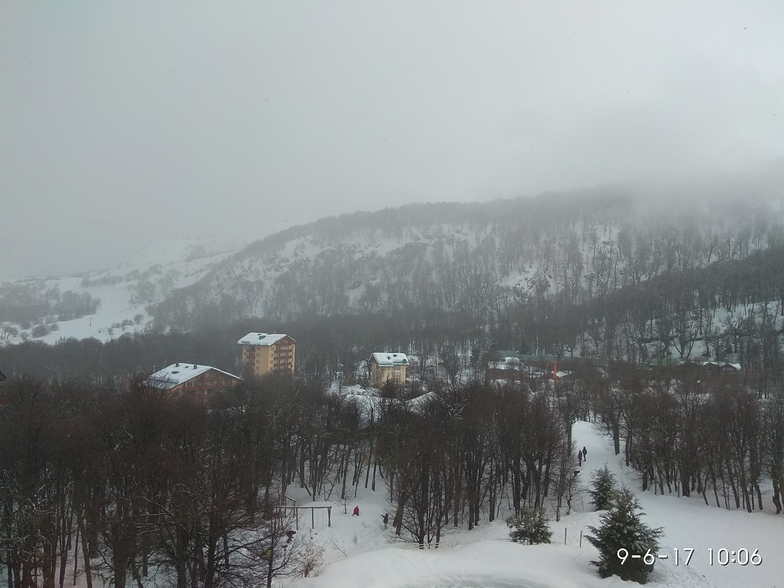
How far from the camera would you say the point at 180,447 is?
24.1m

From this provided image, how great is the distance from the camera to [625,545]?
1507cm

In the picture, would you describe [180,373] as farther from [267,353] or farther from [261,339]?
[261,339]

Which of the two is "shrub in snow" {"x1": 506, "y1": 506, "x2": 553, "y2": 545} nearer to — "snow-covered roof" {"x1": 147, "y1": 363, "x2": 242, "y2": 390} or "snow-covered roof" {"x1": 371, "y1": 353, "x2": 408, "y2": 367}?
"snow-covered roof" {"x1": 147, "y1": 363, "x2": 242, "y2": 390}

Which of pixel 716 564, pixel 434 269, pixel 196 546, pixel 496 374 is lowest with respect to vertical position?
pixel 496 374

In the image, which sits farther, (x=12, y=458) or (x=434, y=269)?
(x=434, y=269)

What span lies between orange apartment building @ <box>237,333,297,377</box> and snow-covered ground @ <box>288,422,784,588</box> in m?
63.4

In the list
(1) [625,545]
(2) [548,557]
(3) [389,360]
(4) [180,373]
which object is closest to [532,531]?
(2) [548,557]

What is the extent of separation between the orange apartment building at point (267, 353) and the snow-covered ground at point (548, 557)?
2498 inches

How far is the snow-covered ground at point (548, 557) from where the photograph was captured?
47.9 ft

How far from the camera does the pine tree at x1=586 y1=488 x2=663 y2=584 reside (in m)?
14.9

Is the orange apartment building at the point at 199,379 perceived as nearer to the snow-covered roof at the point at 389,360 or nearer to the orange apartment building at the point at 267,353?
the orange apartment building at the point at 267,353

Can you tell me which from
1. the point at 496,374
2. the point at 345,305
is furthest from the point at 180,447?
the point at 345,305

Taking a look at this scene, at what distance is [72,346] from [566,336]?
11372cm

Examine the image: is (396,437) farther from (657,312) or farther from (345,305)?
(345,305)
